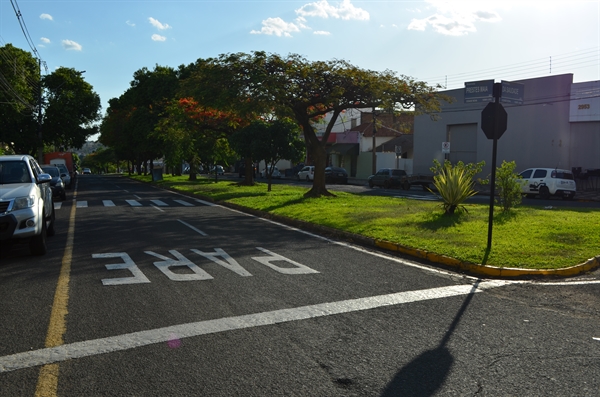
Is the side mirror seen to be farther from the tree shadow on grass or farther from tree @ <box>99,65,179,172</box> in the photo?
tree @ <box>99,65,179,172</box>

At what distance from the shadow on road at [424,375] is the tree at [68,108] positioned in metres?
52.3

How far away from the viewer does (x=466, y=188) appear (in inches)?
576

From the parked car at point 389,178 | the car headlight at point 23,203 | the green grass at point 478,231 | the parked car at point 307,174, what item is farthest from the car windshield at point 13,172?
the parked car at point 307,174

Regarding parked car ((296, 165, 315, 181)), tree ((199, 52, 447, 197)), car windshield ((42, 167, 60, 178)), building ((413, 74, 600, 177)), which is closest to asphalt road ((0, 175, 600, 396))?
tree ((199, 52, 447, 197))

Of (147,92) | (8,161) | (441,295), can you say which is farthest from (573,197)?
(147,92)

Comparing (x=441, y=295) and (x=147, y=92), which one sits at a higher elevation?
(x=147, y=92)

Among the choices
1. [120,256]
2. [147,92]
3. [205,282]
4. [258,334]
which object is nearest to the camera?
[258,334]

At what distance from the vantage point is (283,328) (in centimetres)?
576

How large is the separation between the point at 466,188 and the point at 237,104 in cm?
1105

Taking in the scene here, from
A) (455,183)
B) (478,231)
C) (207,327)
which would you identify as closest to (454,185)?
(455,183)

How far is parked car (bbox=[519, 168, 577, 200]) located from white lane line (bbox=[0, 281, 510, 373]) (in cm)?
2220

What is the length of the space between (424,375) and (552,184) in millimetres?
25871

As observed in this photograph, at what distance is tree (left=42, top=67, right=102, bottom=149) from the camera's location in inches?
2032

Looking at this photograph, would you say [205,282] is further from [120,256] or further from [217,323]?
[120,256]
